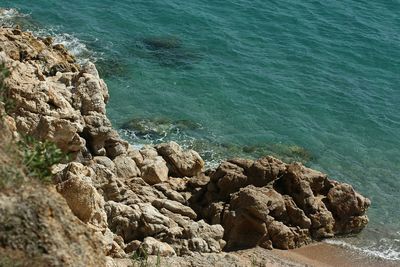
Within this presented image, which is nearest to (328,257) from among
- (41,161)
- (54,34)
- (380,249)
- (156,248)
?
(380,249)

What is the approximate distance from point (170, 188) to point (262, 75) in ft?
56.0

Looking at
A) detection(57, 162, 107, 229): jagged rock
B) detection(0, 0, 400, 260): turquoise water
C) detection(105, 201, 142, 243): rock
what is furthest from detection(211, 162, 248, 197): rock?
detection(57, 162, 107, 229): jagged rock

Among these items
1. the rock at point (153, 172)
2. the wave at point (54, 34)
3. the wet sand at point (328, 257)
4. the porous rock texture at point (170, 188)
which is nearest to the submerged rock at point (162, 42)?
the wave at point (54, 34)

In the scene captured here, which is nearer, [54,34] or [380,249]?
[380,249]

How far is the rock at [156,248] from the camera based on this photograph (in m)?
19.1

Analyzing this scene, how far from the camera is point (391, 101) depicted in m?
40.9

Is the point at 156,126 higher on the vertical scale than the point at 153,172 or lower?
lower

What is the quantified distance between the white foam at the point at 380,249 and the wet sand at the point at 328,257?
225 millimetres

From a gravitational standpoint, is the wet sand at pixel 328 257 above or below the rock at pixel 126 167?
below

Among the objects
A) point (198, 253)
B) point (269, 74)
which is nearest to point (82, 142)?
point (198, 253)

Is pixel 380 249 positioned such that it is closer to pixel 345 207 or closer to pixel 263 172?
pixel 345 207

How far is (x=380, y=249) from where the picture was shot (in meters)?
27.8

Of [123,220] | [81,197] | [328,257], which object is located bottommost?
[328,257]

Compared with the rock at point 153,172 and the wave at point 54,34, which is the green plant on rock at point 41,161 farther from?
the wave at point 54,34
